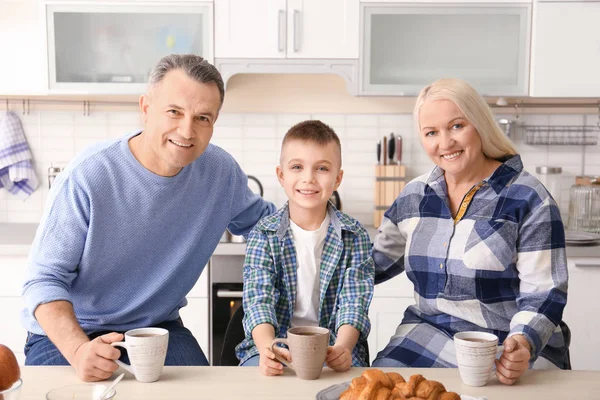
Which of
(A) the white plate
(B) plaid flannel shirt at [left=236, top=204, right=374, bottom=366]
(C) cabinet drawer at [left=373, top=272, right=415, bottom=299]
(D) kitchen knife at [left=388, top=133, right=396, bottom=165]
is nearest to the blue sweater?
(B) plaid flannel shirt at [left=236, top=204, right=374, bottom=366]

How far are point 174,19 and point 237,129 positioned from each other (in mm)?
676

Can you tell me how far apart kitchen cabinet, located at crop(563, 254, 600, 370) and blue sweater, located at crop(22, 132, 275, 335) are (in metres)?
1.75

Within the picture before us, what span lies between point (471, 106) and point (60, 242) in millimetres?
1087

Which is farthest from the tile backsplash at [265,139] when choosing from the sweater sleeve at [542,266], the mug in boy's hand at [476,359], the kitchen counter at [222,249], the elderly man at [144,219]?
the mug in boy's hand at [476,359]

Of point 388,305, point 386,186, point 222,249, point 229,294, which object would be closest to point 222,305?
point 229,294

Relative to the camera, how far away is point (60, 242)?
169 cm

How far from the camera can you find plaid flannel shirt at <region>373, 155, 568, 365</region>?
164 cm

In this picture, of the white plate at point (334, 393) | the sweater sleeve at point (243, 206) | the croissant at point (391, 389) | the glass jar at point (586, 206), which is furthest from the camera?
the glass jar at point (586, 206)

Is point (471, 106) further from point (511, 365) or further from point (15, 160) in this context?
point (15, 160)

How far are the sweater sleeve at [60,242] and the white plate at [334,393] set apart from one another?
0.71 meters

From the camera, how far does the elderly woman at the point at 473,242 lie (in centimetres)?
165

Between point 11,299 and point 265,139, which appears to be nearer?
point 11,299

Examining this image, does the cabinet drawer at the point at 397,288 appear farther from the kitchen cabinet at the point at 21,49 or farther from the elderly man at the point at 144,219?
the kitchen cabinet at the point at 21,49

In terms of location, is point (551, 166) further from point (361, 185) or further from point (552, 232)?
point (552, 232)
